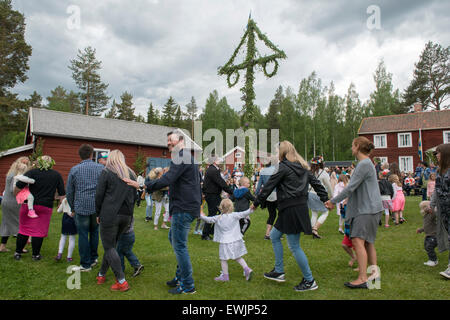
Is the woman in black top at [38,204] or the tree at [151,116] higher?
the tree at [151,116]

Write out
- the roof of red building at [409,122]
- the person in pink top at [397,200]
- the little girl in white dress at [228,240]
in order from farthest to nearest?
the roof of red building at [409,122] < the person in pink top at [397,200] < the little girl in white dress at [228,240]

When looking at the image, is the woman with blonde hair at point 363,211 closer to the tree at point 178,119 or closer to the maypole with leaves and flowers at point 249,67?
the maypole with leaves and flowers at point 249,67

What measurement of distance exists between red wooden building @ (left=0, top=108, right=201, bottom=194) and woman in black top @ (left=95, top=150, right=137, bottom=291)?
47.7 feet

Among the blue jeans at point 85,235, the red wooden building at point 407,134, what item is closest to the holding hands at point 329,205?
the blue jeans at point 85,235

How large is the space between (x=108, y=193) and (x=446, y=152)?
537 centimetres

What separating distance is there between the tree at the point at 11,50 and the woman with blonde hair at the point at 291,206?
24684 millimetres

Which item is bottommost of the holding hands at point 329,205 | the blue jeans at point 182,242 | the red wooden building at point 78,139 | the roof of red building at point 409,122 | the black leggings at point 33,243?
the black leggings at point 33,243

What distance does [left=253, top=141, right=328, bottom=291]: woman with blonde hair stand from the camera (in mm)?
3939

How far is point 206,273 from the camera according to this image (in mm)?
4863

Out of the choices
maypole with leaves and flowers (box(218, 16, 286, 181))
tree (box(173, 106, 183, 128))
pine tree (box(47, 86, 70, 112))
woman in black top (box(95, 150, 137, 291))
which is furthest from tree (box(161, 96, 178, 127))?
woman in black top (box(95, 150, 137, 291))

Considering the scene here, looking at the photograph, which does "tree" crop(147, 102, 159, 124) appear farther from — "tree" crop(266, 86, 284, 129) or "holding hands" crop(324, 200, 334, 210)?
"holding hands" crop(324, 200, 334, 210)

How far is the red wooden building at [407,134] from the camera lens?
108 feet

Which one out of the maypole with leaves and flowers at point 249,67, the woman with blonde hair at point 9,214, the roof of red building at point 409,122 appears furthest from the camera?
the roof of red building at point 409,122
